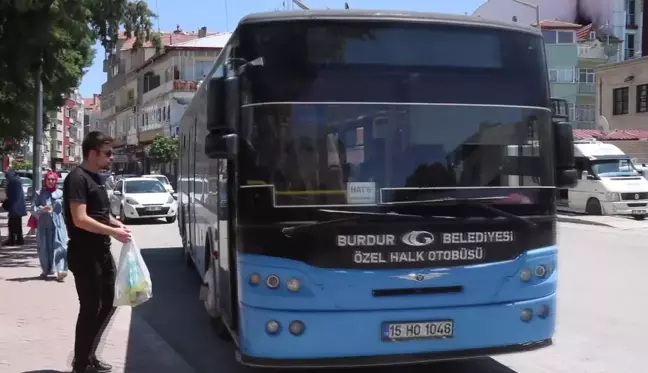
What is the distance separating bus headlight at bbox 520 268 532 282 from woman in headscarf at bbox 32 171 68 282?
7.89m

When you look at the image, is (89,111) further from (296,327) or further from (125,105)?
(296,327)

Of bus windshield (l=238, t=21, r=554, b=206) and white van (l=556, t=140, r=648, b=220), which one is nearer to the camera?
bus windshield (l=238, t=21, r=554, b=206)

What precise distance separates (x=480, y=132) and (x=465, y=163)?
0.27 metres

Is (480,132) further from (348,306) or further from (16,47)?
(16,47)

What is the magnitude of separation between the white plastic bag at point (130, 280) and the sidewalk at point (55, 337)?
0.83 metres

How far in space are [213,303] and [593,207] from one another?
69.0 feet

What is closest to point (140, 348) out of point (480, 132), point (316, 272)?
point (316, 272)

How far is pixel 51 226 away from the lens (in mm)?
11492

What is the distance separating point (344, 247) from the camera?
540 cm

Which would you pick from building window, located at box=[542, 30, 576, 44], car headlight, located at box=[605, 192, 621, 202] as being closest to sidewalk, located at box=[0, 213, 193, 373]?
car headlight, located at box=[605, 192, 621, 202]

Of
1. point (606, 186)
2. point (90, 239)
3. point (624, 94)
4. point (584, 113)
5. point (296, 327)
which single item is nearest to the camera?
point (296, 327)

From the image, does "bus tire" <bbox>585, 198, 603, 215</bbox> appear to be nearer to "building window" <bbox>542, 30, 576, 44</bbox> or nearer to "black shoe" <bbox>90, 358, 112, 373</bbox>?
"black shoe" <bbox>90, 358, 112, 373</bbox>

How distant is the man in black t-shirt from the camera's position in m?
5.83

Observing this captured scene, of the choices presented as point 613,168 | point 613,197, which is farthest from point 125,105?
point 613,197
